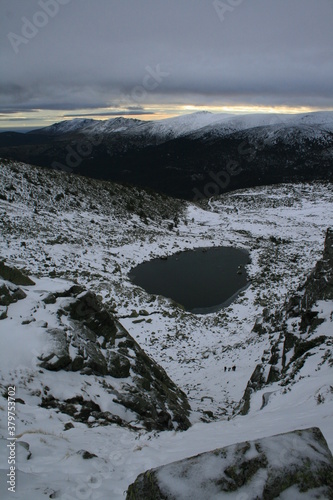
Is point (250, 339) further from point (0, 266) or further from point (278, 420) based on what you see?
point (0, 266)

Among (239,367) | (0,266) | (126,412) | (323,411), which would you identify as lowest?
(239,367)

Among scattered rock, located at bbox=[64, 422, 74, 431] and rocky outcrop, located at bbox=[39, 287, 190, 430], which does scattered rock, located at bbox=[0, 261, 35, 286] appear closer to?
rocky outcrop, located at bbox=[39, 287, 190, 430]

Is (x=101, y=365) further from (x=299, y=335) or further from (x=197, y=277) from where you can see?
(x=197, y=277)

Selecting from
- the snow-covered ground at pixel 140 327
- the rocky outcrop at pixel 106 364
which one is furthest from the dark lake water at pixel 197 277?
the rocky outcrop at pixel 106 364

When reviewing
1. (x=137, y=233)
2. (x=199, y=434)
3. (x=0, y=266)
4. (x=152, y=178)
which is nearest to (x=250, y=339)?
(x=199, y=434)

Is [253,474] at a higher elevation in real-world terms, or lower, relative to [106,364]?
higher

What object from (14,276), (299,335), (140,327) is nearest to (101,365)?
(14,276)
